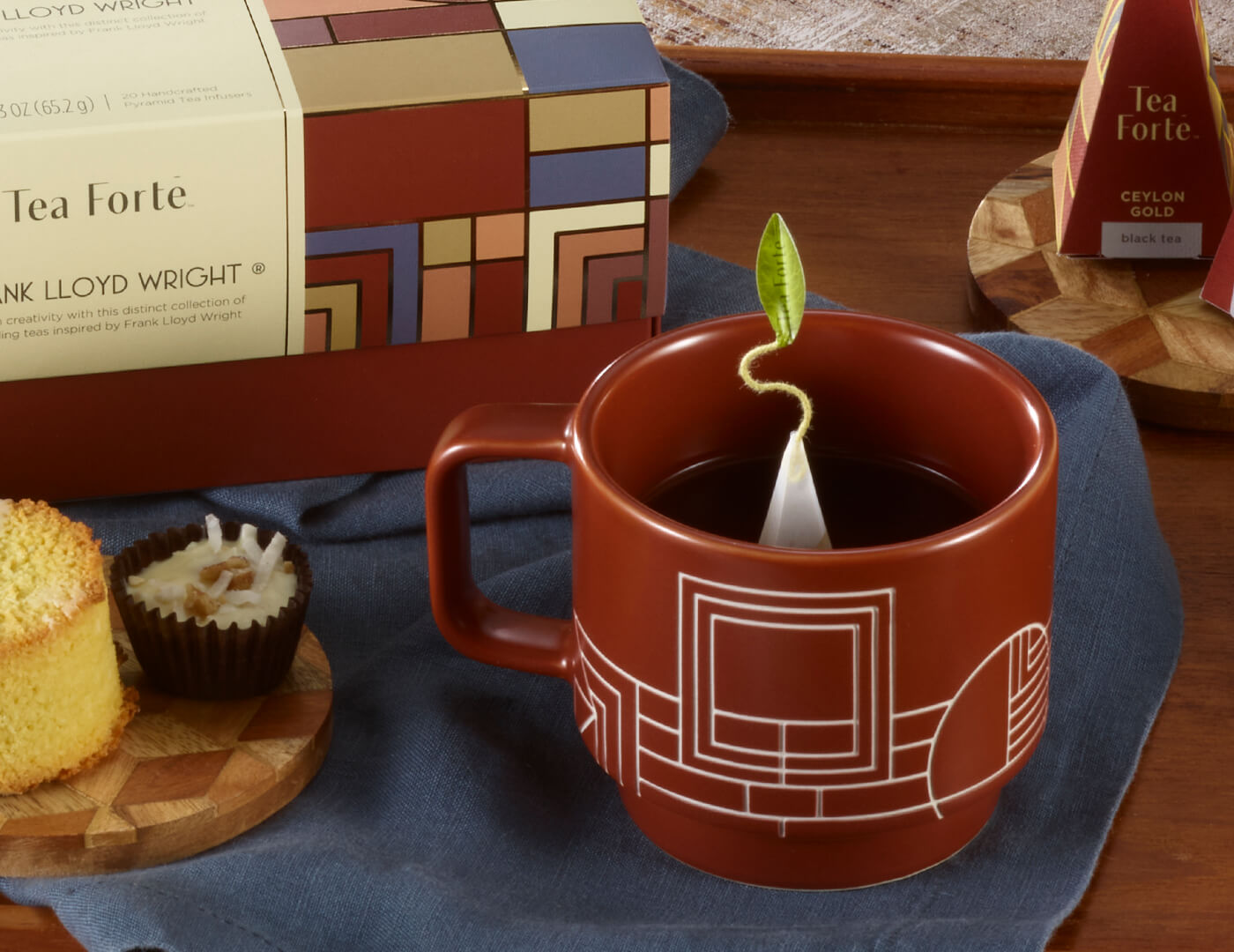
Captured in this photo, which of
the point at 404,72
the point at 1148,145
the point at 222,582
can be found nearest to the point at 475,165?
the point at 404,72

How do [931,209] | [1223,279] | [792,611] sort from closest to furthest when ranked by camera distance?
1. [792,611]
2. [1223,279]
3. [931,209]

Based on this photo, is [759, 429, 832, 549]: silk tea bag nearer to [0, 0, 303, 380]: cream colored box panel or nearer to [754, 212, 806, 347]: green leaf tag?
[754, 212, 806, 347]: green leaf tag

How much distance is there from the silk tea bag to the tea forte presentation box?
155mm

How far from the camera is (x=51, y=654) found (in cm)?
40

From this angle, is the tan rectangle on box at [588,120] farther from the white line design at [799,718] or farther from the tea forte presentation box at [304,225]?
the white line design at [799,718]

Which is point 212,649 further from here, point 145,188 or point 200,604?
point 145,188

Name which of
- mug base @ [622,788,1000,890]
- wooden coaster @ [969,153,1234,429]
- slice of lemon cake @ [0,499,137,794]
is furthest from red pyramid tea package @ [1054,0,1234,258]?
slice of lemon cake @ [0,499,137,794]

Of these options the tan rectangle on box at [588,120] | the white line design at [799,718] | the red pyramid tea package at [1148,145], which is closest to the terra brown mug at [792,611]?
the white line design at [799,718]

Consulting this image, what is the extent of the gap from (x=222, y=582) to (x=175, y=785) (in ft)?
0.23

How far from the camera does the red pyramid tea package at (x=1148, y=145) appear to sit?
0.57m

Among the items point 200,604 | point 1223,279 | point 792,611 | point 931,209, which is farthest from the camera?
point 931,209

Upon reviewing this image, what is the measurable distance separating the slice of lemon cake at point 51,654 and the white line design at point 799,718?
133mm

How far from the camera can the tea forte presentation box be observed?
47cm

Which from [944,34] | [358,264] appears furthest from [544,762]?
[944,34]
